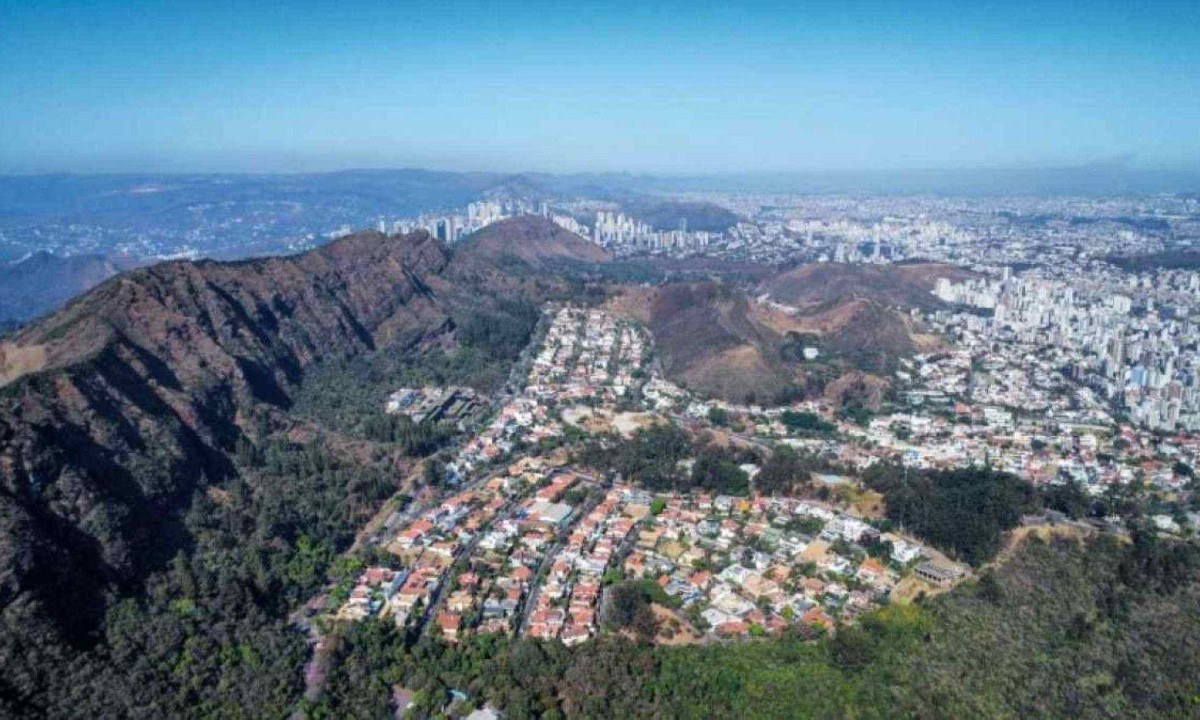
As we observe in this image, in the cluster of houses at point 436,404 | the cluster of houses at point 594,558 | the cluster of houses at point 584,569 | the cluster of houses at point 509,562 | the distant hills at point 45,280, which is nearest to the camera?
the cluster of houses at point 584,569

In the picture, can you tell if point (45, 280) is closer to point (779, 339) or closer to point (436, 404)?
point (436, 404)

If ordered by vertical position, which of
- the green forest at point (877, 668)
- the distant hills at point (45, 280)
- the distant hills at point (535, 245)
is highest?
the distant hills at point (535, 245)

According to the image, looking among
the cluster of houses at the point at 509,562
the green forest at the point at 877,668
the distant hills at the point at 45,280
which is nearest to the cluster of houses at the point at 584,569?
the cluster of houses at the point at 509,562

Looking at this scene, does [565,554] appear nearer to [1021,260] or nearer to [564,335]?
[564,335]

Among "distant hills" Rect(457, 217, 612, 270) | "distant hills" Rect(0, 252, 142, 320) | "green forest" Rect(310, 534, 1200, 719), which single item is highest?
"distant hills" Rect(457, 217, 612, 270)

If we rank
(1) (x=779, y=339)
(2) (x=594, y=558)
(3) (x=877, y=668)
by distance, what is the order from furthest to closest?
(1) (x=779, y=339) → (2) (x=594, y=558) → (3) (x=877, y=668)

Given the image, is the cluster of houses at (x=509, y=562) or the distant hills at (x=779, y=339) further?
the distant hills at (x=779, y=339)

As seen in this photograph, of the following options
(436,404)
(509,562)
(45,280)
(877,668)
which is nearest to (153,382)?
(436,404)

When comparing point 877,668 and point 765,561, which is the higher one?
point 877,668

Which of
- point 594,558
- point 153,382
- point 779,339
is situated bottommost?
point 594,558

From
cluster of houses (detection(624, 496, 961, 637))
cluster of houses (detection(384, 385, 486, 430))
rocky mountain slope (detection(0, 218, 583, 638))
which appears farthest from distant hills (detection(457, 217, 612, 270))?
cluster of houses (detection(624, 496, 961, 637))

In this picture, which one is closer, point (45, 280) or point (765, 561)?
point (765, 561)

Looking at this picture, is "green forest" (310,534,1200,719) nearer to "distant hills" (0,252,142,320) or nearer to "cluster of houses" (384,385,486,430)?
"cluster of houses" (384,385,486,430)

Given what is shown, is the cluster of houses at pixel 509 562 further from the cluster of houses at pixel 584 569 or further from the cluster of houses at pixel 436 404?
the cluster of houses at pixel 436 404
